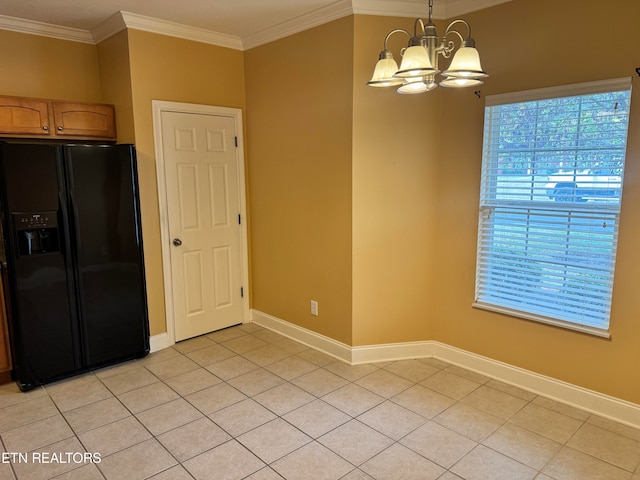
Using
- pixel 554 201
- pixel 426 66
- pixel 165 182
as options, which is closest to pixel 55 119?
pixel 165 182

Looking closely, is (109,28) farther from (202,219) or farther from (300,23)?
(202,219)

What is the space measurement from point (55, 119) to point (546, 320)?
152 inches

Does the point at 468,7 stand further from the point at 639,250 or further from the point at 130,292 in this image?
the point at 130,292

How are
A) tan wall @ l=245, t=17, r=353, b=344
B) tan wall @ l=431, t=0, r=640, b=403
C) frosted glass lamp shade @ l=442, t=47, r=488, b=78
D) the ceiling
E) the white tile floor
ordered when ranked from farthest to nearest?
1. tan wall @ l=245, t=17, r=353, b=344
2. the ceiling
3. tan wall @ l=431, t=0, r=640, b=403
4. the white tile floor
5. frosted glass lamp shade @ l=442, t=47, r=488, b=78

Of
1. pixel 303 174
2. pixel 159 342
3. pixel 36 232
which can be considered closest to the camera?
pixel 36 232

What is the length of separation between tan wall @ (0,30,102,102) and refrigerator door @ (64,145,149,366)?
965 mm

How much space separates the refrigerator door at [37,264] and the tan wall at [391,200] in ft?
6.90

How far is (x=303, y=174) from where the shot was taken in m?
3.60

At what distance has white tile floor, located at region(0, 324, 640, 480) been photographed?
2.24m

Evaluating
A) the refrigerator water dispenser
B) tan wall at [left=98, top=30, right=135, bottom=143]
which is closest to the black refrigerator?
the refrigerator water dispenser

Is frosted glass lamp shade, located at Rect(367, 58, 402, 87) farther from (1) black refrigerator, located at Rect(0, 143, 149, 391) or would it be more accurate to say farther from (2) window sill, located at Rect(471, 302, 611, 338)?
(1) black refrigerator, located at Rect(0, 143, 149, 391)

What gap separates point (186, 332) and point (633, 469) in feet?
10.8

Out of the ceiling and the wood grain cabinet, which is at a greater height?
the ceiling

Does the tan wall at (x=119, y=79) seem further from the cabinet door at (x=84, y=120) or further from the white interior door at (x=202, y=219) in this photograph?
the white interior door at (x=202, y=219)
